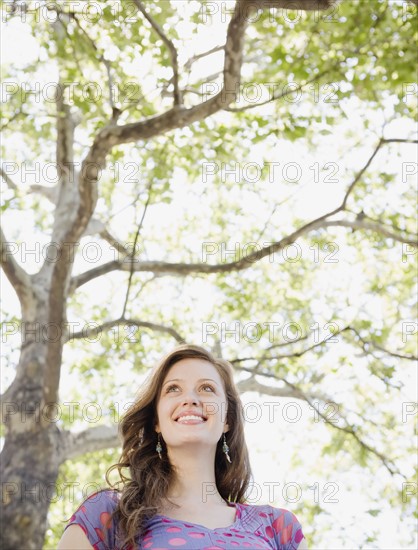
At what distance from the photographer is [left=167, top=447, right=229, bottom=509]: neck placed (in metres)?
Answer: 3.20

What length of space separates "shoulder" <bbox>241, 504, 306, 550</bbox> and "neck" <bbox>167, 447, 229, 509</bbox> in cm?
17

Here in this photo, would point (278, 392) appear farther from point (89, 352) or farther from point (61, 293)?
point (61, 293)

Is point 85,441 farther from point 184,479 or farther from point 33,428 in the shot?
point 184,479

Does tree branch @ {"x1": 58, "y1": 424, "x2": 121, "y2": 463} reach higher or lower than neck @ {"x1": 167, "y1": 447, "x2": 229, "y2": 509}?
lower

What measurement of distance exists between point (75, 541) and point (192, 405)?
76 centimetres

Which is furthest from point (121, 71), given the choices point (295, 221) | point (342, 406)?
point (342, 406)

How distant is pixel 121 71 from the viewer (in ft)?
26.8

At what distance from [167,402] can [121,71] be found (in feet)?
18.5

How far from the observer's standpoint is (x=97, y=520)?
9.42ft

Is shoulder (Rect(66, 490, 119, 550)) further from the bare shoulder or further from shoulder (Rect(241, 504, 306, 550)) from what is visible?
shoulder (Rect(241, 504, 306, 550))

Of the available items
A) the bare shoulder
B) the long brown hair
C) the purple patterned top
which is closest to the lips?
the long brown hair

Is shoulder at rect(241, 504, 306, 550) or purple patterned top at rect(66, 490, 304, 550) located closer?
purple patterned top at rect(66, 490, 304, 550)

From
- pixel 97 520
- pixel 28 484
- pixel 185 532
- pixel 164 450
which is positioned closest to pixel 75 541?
pixel 97 520

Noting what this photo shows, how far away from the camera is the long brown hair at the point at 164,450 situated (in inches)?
128
